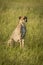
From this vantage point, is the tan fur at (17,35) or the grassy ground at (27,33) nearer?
the grassy ground at (27,33)

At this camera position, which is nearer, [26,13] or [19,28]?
[19,28]

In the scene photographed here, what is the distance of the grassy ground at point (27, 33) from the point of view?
2.70 m

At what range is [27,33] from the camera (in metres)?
3.08

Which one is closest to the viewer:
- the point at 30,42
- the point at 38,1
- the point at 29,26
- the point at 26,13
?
the point at 30,42

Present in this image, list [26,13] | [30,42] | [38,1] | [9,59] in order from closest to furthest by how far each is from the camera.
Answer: [9,59] → [30,42] → [26,13] → [38,1]

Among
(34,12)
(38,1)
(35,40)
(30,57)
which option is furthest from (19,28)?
(38,1)

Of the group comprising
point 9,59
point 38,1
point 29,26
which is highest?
point 38,1

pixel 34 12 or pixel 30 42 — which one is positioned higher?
pixel 34 12

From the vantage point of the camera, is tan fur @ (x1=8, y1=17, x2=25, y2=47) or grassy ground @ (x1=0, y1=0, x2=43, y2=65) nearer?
grassy ground @ (x1=0, y1=0, x2=43, y2=65)

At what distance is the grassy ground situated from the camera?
270 cm

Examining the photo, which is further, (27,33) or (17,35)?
(27,33)

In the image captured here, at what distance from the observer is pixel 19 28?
297 cm

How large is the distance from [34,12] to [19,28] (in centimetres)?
75

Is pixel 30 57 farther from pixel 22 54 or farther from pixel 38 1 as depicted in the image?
pixel 38 1
